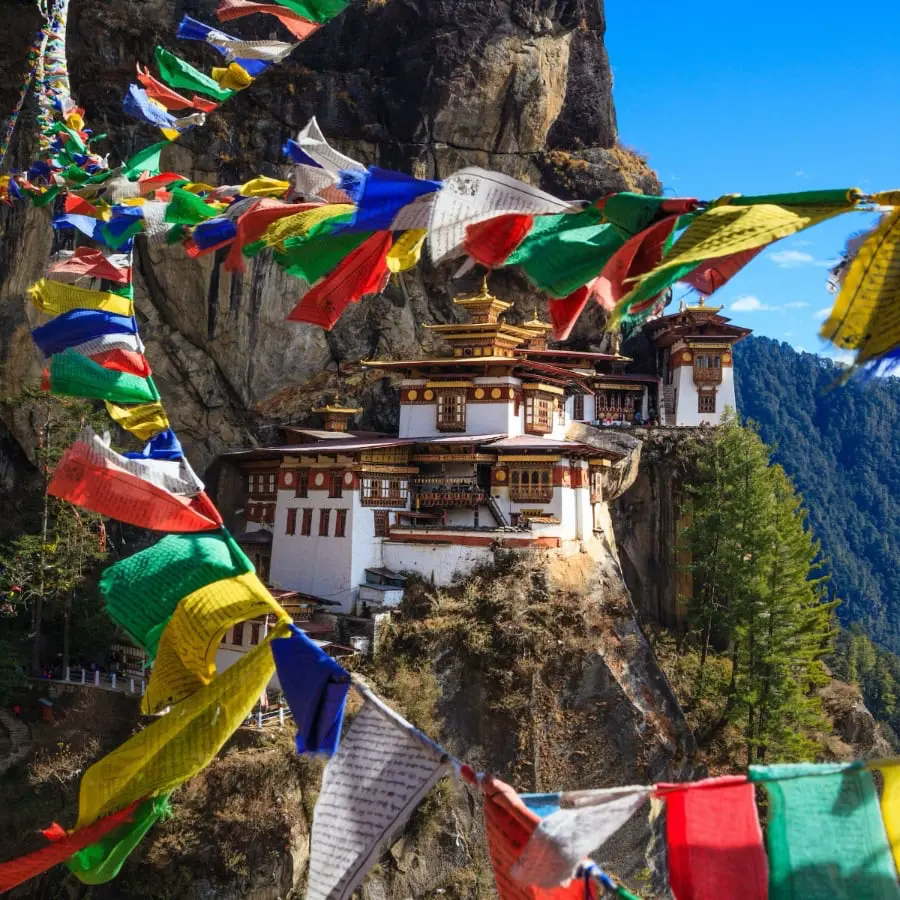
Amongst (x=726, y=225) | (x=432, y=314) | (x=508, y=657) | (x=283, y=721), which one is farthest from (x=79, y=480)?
(x=432, y=314)

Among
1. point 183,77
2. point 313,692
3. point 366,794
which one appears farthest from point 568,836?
point 183,77

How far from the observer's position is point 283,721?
2127 cm

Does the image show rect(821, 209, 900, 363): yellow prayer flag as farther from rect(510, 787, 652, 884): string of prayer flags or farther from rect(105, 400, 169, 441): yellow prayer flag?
rect(105, 400, 169, 441): yellow prayer flag

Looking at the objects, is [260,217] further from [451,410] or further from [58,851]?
[451,410]

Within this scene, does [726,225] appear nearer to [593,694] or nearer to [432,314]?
[593,694]

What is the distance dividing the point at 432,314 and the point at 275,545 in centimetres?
1082

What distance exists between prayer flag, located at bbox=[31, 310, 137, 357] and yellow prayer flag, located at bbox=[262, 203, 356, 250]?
2.04 meters

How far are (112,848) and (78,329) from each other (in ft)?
12.7

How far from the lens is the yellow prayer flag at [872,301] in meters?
3.60

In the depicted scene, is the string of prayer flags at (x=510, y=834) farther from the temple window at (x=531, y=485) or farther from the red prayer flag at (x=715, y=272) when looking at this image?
the temple window at (x=531, y=485)

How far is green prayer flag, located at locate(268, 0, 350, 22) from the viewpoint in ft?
26.5

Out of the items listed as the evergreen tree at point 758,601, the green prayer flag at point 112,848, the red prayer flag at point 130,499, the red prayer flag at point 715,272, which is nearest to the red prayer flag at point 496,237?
the red prayer flag at point 715,272

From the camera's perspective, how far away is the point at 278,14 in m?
8.48

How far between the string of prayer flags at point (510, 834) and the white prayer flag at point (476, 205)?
2.42 metres
